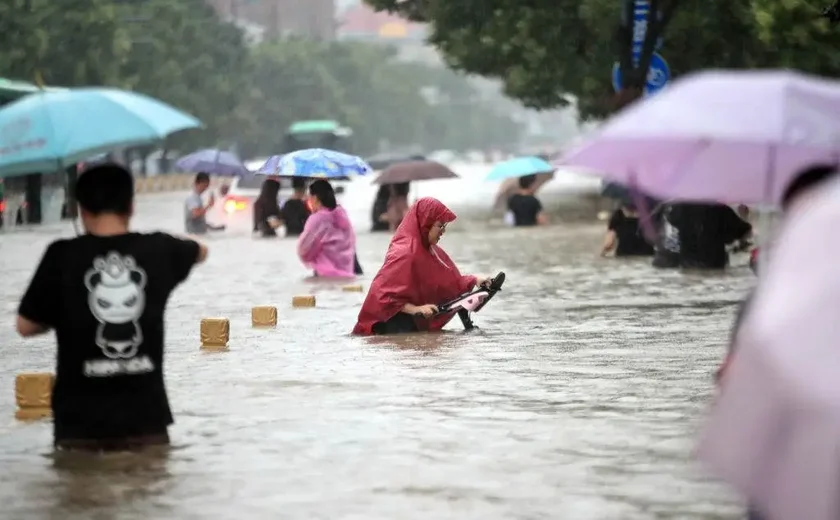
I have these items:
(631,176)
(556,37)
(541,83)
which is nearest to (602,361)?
(631,176)

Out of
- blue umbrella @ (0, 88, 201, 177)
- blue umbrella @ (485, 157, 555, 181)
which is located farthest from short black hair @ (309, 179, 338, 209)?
blue umbrella @ (485, 157, 555, 181)

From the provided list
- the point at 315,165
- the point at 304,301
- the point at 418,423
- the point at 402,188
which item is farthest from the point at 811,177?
the point at 402,188

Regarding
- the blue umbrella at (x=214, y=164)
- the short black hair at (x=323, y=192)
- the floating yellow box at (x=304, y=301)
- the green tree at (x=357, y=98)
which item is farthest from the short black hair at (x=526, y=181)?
the green tree at (x=357, y=98)

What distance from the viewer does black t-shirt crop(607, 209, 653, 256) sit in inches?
1060

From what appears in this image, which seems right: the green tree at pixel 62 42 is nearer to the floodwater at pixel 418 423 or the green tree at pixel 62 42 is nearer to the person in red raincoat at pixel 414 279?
the floodwater at pixel 418 423

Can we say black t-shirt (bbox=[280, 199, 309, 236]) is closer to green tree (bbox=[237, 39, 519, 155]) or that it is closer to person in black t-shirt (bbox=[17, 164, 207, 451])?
person in black t-shirt (bbox=[17, 164, 207, 451])

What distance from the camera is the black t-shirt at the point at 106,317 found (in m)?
8.72

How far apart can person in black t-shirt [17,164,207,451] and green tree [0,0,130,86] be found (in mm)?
50714

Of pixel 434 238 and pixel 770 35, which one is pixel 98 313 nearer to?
pixel 434 238

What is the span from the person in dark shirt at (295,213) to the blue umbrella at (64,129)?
68.8ft

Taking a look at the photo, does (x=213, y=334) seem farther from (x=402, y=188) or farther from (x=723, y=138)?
(x=402, y=188)

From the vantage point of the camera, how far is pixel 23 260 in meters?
27.9

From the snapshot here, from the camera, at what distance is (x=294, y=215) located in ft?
110

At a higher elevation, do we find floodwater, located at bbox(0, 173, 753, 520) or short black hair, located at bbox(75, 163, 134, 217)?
short black hair, located at bbox(75, 163, 134, 217)
